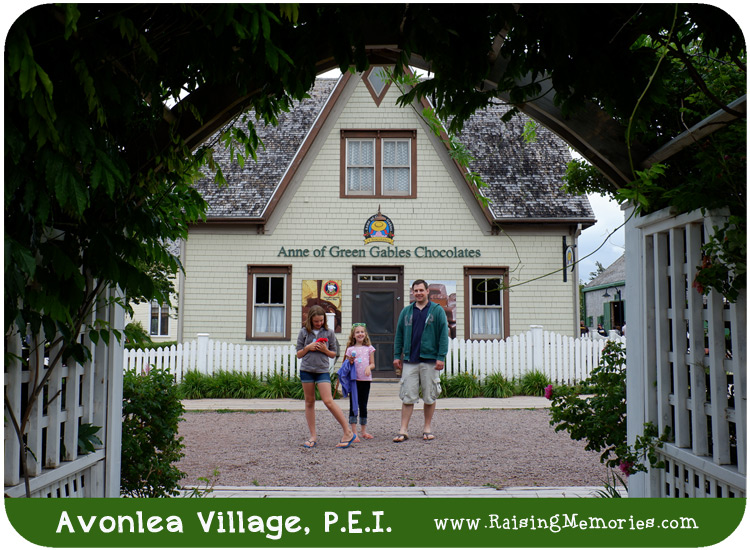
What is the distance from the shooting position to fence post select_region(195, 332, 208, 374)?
507 inches

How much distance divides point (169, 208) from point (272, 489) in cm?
253

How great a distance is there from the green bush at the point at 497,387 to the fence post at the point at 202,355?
18.3ft

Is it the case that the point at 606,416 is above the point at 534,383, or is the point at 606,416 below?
above

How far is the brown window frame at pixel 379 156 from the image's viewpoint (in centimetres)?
1416

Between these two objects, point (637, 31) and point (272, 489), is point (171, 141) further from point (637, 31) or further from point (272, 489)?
point (272, 489)

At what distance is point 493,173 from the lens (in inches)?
578

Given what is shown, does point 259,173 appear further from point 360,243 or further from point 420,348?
point 420,348

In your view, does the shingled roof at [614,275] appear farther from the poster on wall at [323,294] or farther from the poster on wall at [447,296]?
the poster on wall at [323,294]

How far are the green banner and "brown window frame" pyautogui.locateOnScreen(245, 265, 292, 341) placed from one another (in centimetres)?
1176

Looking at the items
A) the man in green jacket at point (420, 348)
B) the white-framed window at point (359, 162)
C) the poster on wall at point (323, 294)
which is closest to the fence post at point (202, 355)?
the poster on wall at point (323, 294)

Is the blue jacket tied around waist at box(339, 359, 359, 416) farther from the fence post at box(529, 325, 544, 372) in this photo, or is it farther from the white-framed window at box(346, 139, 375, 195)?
the white-framed window at box(346, 139, 375, 195)

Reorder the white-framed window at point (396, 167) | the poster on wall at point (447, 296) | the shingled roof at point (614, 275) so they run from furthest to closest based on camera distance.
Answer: the shingled roof at point (614, 275)
the white-framed window at point (396, 167)
the poster on wall at point (447, 296)

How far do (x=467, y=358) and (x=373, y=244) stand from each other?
3281mm

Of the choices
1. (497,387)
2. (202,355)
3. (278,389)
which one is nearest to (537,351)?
(497,387)
